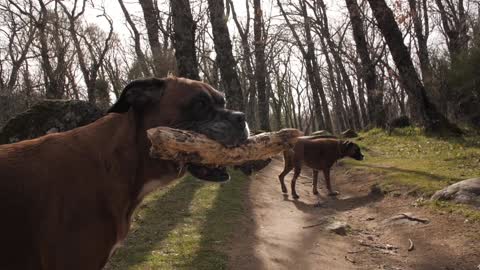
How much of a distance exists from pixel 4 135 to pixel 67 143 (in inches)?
237

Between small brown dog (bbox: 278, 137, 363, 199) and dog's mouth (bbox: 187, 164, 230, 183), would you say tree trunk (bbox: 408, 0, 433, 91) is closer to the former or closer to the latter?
small brown dog (bbox: 278, 137, 363, 199)


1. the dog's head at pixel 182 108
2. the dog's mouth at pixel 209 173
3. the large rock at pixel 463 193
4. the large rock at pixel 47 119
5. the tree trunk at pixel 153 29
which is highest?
the tree trunk at pixel 153 29

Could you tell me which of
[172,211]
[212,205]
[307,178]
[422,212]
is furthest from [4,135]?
[307,178]

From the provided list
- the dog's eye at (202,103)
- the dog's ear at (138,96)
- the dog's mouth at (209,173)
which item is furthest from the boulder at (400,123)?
the dog's ear at (138,96)

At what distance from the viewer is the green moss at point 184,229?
6.21 meters

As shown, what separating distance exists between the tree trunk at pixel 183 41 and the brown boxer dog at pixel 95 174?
31.0ft

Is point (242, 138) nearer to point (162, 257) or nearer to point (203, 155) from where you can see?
point (203, 155)

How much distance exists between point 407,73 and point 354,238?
33.1ft

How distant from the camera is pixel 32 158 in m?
3.19

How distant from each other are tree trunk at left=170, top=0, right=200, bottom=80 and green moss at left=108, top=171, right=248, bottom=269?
11.7 feet

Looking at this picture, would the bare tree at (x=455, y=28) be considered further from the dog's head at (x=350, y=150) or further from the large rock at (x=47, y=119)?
the large rock at (x=47, y=119)

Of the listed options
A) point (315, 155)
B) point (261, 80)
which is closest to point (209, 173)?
point (315, 155)

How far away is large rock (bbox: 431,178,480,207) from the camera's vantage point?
8070mm

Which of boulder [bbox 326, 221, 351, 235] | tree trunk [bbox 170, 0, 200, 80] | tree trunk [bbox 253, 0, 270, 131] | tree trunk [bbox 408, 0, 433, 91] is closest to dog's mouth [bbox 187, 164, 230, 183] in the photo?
boulder [bbox 326, 221, 351, 235]
